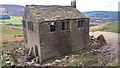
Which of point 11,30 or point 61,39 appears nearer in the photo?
point 61,39

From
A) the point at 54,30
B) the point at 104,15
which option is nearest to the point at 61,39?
the point at 54,30

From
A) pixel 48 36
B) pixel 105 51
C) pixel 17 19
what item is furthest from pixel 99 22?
pixel 48 36

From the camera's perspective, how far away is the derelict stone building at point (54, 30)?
2523cm

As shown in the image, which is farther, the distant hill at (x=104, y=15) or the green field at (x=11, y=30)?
the green field at (x=11, y=30)

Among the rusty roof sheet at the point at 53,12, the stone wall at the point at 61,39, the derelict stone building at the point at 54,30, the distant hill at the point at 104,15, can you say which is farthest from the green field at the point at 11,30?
the stone wall at the point at 61,39

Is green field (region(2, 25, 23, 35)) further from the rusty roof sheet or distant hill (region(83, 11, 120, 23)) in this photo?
the rusty roof sheet

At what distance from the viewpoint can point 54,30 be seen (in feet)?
86.0

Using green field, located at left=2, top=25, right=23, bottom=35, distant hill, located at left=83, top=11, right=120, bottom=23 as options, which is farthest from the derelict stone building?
green field, located at left=2, top=25, right=23, bottom=35

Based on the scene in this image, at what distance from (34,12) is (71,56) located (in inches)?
267

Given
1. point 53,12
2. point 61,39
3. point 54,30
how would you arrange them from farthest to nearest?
point 53,12 → point 61,39 → point 54,30

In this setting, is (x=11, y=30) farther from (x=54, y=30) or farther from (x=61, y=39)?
(x=54, y=30)

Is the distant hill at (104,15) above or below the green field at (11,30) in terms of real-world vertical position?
above

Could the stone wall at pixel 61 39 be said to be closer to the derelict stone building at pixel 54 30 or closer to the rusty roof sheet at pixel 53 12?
the derelict stone building at pixel 54 30

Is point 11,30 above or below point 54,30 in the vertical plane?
below
